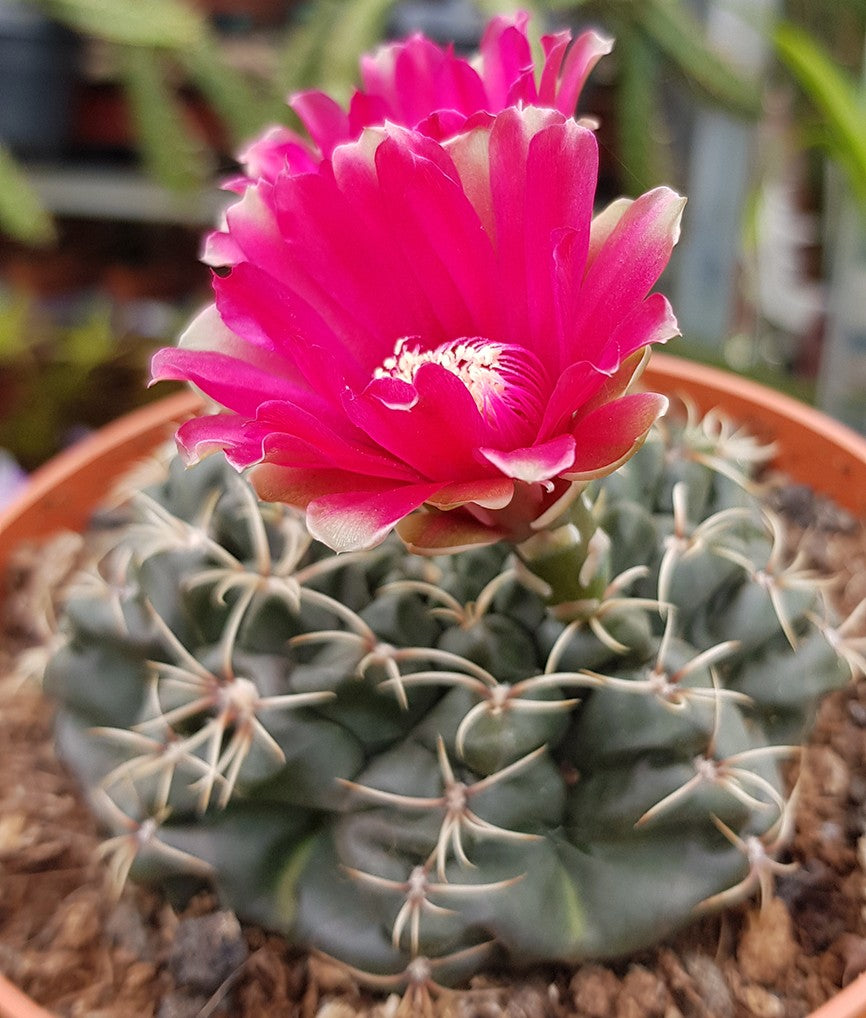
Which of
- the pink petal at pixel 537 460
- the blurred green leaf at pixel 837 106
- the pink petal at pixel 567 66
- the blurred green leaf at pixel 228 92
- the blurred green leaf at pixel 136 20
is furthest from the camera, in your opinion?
the blurred green leaf at pixel 228 92

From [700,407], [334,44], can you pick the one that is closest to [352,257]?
[700,407]

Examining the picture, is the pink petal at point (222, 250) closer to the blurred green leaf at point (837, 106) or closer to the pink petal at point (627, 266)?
the pink petal at point (627, 266)

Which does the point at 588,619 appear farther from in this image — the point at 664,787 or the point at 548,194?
the point at 548,194

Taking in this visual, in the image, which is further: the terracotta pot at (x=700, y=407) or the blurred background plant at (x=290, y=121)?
the blurred background plant at (x=290, y=121)

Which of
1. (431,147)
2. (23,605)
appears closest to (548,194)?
(431,147)

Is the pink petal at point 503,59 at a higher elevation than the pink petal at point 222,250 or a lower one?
higher

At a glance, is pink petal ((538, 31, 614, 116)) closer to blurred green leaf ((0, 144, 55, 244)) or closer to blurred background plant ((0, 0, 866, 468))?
blurred background plant ((0, 0, 866, 468))

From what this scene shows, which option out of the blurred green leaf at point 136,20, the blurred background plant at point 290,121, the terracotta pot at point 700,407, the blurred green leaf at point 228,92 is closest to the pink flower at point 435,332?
the terracotta pot at point 700,407

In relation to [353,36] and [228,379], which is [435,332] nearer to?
[228,379]
